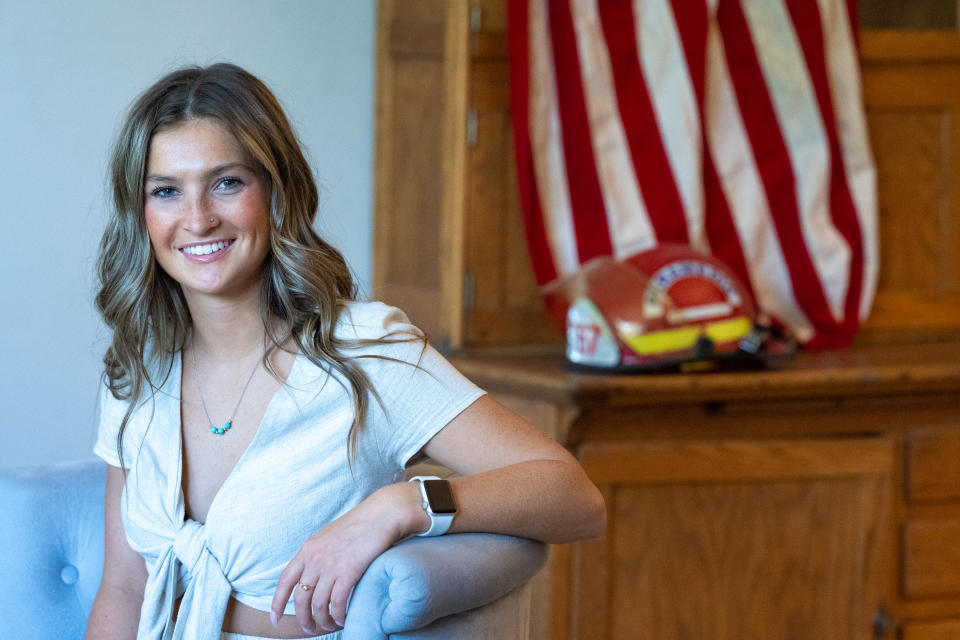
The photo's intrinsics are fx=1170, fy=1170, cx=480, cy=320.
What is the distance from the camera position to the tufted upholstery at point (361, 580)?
1240mm

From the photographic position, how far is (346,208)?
2.76 meters

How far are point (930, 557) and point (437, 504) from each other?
1.57 m

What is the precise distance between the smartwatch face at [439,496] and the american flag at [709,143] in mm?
1177

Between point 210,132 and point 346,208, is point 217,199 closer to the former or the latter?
point 210,132

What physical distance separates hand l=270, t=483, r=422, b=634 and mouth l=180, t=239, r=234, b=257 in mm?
386

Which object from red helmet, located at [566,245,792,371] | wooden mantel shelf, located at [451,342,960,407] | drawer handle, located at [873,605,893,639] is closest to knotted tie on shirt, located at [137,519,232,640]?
wooden mantel shelf, located at [451,342,960,407]

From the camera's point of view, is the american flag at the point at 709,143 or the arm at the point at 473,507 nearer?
the arm at the point at 473,507

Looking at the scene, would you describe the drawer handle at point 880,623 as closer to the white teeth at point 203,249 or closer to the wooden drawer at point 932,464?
the wooden drawer at point 932,464

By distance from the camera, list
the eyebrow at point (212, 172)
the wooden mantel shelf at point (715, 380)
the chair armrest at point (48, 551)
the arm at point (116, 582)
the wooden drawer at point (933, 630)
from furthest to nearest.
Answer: the wooden drawer at point (933, 630) < the wooden mantel shelf at point (715, 380) < the chair armrest at point (48, 551) < the arm at point (116, 582) < the eyebrow at point (212, 172)

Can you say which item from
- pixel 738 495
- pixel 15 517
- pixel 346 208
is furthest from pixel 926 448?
pixel 15 517

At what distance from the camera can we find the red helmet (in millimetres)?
2248

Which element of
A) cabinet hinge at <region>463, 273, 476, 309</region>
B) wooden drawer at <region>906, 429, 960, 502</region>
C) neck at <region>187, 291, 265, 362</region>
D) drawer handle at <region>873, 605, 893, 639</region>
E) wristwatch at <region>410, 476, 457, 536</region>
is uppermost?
neck at <region>187, 291, 265, 362</region>

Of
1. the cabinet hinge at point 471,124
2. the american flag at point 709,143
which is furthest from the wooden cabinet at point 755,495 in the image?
the cabinet hinge at point 471,124

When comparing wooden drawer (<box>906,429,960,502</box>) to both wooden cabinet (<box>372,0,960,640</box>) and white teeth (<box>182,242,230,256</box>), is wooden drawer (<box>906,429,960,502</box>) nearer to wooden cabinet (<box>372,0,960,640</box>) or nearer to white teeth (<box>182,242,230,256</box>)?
wooden cabinet (<box>372,0,960,640</box>)
